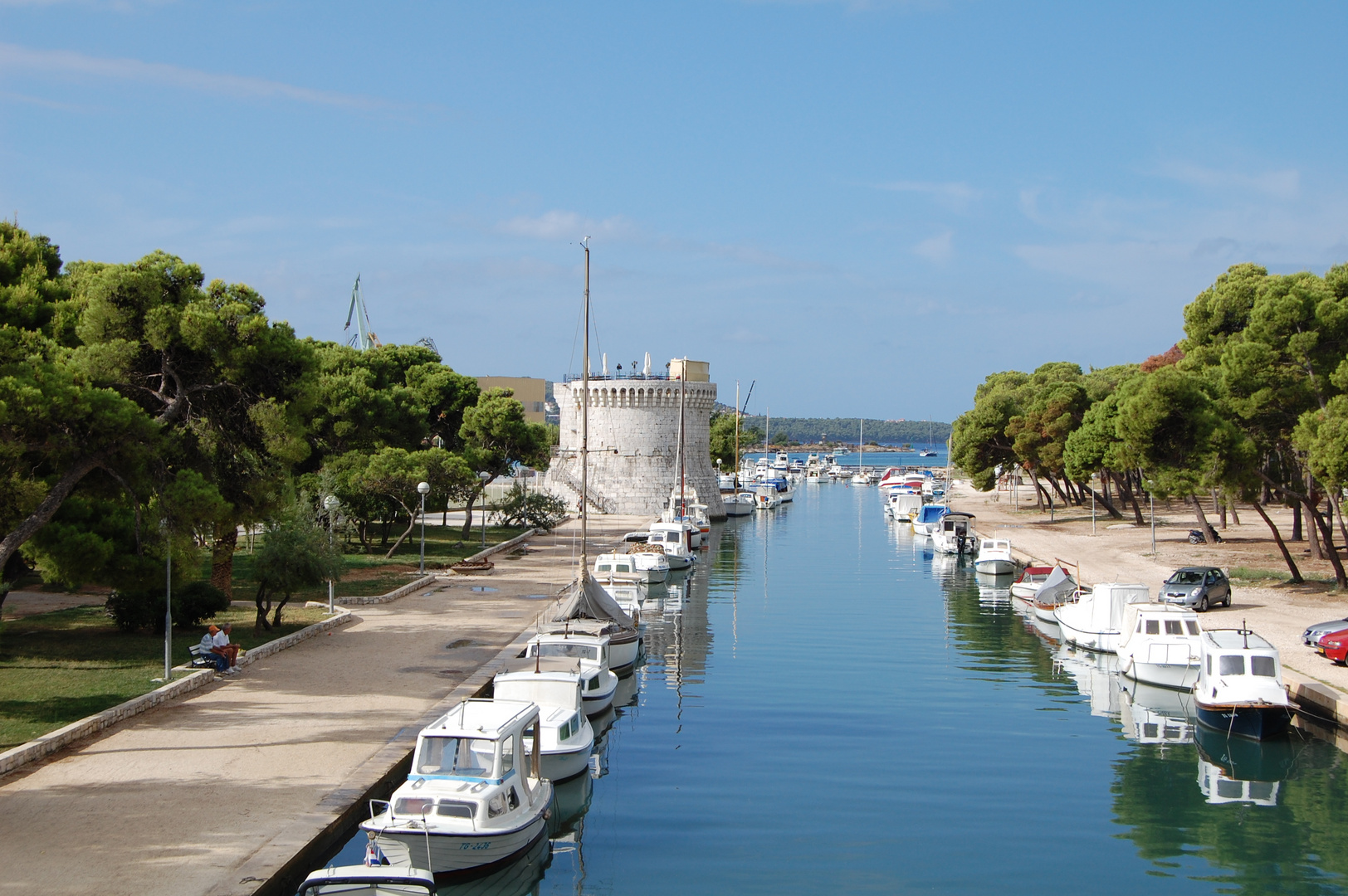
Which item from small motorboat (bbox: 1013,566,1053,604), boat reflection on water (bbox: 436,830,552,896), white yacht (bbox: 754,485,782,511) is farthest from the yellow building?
boat reflection on water (bbox: 436,830,552,896)

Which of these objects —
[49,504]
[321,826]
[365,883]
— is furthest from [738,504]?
[365,883]

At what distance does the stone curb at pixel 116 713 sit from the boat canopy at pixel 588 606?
601 cm

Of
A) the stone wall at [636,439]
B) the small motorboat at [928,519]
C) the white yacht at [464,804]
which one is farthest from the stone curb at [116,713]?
the stone wall at [636,439]

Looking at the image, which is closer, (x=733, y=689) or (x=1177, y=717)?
(x=1177, y=717)

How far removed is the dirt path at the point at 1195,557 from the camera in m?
26.0

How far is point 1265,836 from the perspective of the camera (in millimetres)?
15375

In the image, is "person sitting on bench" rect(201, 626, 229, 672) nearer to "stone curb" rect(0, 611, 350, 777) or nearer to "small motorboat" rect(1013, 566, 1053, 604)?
"stone curb" rect(0, 611, 350, 777)

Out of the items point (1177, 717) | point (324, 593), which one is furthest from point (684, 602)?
point (1177, 717)

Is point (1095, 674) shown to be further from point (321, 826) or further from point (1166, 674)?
point (321, 826)

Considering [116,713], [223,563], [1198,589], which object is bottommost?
[116,713]

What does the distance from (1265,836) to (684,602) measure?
78.7 ft

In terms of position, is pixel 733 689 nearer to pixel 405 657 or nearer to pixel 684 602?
pixel 405 657

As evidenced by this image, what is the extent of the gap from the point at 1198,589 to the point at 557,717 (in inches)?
754

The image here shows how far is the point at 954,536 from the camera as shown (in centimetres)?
5306
